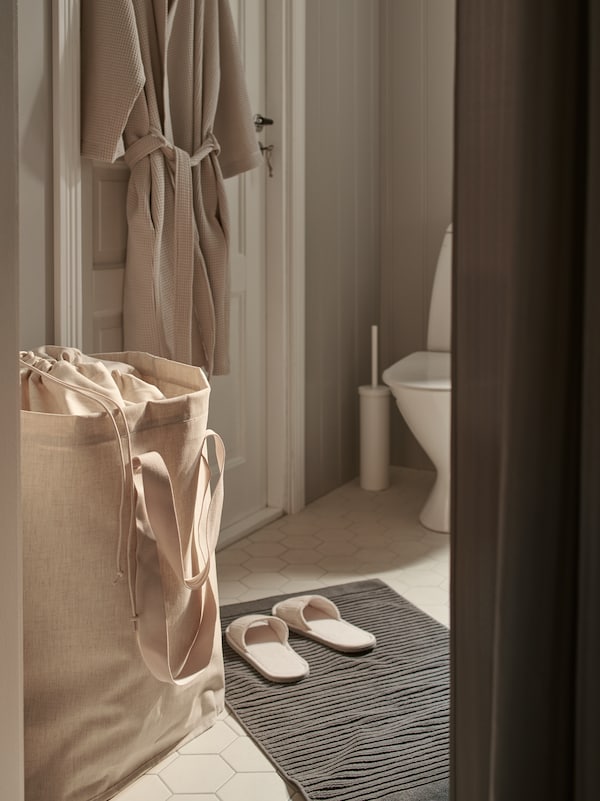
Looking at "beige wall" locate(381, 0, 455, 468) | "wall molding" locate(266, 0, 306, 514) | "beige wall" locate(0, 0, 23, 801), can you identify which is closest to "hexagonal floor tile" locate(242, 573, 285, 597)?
"wall molding" locate(266, 0, 306, 514)

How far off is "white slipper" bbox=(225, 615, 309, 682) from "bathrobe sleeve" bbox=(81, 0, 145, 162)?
1.06m

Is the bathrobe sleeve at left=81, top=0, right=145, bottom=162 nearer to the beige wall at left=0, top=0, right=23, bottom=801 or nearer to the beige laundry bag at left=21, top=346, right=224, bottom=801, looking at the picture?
the beige laundry bag at left=21, top=346, right=224, bottom=801

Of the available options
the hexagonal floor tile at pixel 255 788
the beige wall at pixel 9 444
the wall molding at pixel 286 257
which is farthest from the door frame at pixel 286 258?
the beige wall at pixel 9 444

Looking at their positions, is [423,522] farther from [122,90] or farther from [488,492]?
[488,492]

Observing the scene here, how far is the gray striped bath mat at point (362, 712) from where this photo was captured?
4.72ft

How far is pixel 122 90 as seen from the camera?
5.91 ft

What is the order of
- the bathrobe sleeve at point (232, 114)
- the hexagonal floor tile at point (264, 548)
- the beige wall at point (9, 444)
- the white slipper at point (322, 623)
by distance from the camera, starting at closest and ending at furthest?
the beige wall at point (9, 444)
the white slipper at point (322, 623)
the bathrobe sleeve at point (232, 114)
the hexagonal floor tile at point (264, 548)

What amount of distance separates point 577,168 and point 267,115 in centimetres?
→ 215

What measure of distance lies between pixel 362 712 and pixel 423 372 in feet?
4.19

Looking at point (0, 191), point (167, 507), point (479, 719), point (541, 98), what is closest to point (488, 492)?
point (479, 719)

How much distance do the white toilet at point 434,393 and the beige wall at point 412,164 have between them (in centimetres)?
19

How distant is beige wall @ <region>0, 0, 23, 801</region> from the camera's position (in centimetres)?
87

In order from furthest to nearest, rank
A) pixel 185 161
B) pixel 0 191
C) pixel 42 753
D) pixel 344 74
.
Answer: pixel 344 74, pixel 185 161, pixel 42 753, pixel 0 191

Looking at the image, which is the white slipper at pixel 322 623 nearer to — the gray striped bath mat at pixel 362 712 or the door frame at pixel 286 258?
the gray striped bath mat at pixel 362 712
